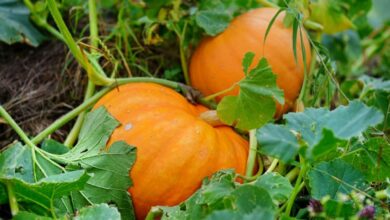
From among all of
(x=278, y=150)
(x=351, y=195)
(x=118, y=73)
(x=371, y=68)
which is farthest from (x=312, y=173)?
(x=371, y=68)

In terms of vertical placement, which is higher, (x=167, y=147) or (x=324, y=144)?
(x=324, y=144)

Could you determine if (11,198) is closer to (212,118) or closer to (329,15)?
(212,118)

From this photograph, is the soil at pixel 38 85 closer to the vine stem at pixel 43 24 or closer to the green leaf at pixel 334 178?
the vine stem at pixel 43 24

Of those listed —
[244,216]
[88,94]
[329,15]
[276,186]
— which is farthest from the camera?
[329,15]

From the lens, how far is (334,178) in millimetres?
1128

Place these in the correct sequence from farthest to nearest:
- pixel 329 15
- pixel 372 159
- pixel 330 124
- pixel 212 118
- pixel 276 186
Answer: pixel 329 15 < pixel 212 118 < pixel 372 159 < pixel 276 186 < pixel 330 124

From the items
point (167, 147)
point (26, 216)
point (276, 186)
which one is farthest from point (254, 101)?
point (26, 216)

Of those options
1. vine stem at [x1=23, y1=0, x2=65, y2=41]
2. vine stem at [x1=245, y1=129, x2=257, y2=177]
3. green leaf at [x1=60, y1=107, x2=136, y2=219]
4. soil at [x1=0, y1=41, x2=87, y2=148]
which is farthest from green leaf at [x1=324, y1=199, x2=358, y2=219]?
vine stem at [x1=23, y1=0, x2=65, y2=41]

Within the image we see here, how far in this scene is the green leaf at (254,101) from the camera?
1304mm

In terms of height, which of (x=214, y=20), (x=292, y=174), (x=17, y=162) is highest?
(x=214, y=20)

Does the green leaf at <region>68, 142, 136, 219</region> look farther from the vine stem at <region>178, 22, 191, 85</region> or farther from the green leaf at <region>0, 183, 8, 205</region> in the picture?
the vine stem at <region>178, 22, 191, 85</region>

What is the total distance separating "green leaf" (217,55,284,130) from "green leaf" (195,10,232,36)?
293mm

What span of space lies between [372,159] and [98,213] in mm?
519

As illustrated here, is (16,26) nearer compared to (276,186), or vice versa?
(276,186)
